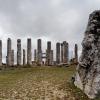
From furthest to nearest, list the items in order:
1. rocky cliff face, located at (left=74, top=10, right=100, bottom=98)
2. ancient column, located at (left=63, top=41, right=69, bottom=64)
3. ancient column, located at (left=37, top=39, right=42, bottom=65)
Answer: ancient column, located at (left=63, top=41, right=69, bottom=64)
ancient column, located at (left=37, top=39, right=42, bottom=65)
rocky cliff face, located at (left=74, top=10, right=100, bottom=98)

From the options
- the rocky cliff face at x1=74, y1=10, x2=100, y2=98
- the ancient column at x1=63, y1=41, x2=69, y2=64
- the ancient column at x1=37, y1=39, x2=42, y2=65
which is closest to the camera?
the rocky cliff face at x1=74, y1=10, x2=100, y2=98

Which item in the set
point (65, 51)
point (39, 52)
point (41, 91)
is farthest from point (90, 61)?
point (65, 51)

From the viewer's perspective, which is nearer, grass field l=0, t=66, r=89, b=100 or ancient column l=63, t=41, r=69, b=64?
grass field l=0, t=66, r=89, b=100

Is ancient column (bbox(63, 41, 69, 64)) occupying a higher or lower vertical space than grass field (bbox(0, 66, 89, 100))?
higher

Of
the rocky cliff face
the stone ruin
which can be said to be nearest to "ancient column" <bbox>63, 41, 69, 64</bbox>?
the stone ruin

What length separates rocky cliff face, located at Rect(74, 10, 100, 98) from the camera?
22016 millimetres

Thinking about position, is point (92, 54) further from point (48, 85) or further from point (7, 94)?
point (7, 94)

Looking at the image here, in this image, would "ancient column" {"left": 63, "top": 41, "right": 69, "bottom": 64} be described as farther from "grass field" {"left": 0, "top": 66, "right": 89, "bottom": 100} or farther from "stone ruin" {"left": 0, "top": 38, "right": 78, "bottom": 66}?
"grass field" {"left": 0, "top": 66, "right": 89, "bottom": 100}

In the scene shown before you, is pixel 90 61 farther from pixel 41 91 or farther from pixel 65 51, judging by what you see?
pixel 65 51

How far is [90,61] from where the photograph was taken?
22.9m

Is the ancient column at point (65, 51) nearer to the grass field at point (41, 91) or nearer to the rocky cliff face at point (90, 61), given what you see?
the grass field at point (41, 91)

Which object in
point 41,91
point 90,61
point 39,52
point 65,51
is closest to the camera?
point 90,61

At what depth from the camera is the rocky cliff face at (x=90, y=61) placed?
22016 mm

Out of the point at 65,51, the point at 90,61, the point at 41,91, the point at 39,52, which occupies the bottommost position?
the point at 41,91
